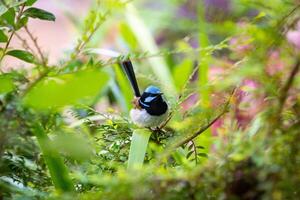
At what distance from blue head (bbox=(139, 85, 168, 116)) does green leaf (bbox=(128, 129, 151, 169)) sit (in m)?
0.08

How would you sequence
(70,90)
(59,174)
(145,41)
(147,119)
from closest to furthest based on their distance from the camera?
(70,90), (59,174), (147,119), (145,41)

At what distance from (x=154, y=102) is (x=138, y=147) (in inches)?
6.3

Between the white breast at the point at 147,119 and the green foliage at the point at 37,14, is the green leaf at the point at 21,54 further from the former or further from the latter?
the white breast at the point at 147,119

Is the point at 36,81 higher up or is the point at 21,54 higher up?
the point at 21,54

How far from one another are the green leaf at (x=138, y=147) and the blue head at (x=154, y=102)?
76 mm

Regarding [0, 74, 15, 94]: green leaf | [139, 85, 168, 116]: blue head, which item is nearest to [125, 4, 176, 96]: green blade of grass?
[139, 85, 168, 116]: blue head

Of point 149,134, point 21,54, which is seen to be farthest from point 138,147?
point 21,54

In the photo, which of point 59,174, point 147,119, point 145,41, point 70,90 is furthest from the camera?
point 145,41

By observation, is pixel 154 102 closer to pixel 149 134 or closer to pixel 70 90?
pixel 149 134

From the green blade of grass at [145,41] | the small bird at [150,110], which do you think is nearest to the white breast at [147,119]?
the small bird at [150,110]

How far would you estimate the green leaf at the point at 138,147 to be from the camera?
72cm

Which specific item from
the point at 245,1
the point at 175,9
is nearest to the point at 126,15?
the point at 175,9

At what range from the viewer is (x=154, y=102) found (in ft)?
2.94

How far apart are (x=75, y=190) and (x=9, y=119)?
0.18m
